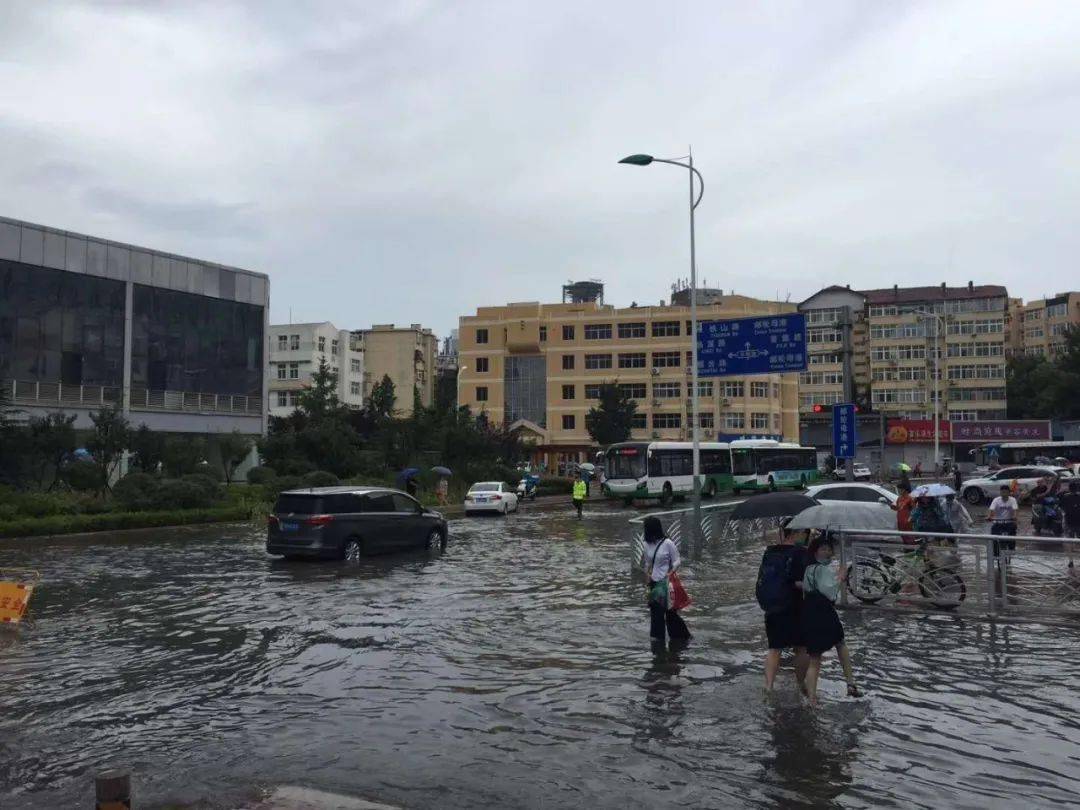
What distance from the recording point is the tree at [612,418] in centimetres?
7944

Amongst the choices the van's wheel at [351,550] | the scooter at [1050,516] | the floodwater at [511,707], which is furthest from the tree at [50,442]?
the scooter at [1050,516]

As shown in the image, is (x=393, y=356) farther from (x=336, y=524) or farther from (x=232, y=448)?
Answer: (x=336, y=524)

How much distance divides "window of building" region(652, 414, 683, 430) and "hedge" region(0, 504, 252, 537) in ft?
193

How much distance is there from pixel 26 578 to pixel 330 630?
9063 mm

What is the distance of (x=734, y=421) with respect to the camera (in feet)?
296

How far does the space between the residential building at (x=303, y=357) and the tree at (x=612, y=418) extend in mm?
33382

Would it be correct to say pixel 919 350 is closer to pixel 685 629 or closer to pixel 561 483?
pixel 561 483

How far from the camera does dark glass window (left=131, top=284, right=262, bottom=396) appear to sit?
167ft

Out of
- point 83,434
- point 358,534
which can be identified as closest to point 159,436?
point 83,434

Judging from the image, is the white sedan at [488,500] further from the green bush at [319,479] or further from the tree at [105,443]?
the tree at [105,443]

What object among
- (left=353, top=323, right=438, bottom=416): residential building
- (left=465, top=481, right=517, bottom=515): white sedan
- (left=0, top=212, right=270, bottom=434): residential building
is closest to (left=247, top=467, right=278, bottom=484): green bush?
(left=0, top=212, right=270, bottom=434): residential building

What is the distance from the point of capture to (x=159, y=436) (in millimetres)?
39219

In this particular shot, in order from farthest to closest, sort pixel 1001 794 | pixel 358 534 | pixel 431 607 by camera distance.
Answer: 1. pixel 358 534
2. pixel 431 607
3. pixel 1001 794

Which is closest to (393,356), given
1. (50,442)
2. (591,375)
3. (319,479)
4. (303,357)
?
(303,357)
